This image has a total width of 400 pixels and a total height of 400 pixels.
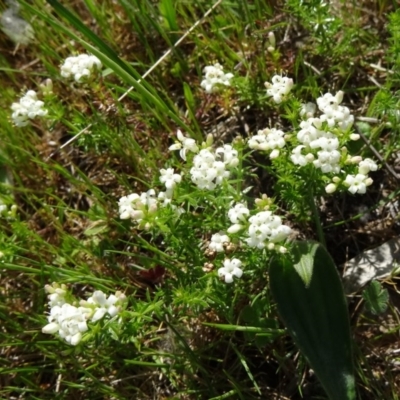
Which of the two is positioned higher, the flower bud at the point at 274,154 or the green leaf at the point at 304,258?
the flower bud at the point at 274,154

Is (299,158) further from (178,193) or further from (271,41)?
(271,41)

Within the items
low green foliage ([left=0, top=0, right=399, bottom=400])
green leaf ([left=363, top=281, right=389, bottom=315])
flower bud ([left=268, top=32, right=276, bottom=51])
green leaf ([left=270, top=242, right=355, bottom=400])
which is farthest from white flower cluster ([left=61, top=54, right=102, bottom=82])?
green leaf ([left=363, top=281, right=389, bottom=315])

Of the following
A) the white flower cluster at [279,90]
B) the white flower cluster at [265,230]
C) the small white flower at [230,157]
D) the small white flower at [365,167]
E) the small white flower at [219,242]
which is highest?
the white flower cluster at [279,90]

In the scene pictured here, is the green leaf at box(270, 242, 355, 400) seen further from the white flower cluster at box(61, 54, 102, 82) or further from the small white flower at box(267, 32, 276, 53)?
the white flower cluster at box(61, 54, 102, 82)

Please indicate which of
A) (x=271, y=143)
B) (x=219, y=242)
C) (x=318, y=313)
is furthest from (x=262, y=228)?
(x=318, y=313)

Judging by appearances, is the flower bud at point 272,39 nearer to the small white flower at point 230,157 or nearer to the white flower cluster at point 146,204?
the small white flower at point 230,157

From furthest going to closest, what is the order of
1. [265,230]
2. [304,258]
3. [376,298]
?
[376,298] < [304,258] < [265,230]

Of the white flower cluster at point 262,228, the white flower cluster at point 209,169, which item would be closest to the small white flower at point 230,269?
the white flower cluster at point 262,228
